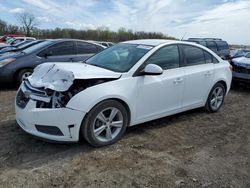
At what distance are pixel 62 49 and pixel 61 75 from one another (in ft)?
15.4

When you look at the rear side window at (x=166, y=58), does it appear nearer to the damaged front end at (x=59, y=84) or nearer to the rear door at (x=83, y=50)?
the damaged front end at (x=59, y=84)

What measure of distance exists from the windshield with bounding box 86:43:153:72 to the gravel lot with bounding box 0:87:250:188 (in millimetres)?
1137

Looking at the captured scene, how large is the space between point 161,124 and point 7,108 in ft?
10.6

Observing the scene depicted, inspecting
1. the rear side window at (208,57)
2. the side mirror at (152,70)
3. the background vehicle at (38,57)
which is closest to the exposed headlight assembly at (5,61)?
the background vehicle at (38,57)

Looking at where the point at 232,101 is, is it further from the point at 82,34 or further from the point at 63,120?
the point at 82,34

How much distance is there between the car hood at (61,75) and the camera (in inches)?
151

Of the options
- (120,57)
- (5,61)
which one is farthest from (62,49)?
(120,57)

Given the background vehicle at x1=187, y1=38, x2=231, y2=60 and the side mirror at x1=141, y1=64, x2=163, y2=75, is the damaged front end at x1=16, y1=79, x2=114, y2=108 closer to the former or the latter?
the side mirror at x1=141, y1=64, x2=163, y2=75

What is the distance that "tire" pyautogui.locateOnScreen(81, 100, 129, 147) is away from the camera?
12.9ft

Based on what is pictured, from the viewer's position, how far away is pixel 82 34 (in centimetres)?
6106

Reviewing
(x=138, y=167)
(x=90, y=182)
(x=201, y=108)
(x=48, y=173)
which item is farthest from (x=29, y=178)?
(x=201, y=108)

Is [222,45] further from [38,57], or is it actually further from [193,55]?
[193,55]

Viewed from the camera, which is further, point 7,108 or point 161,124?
point 7,108

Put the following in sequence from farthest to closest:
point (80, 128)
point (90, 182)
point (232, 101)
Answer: point (232, 101) → point (80, 128) → point (90, 182)
